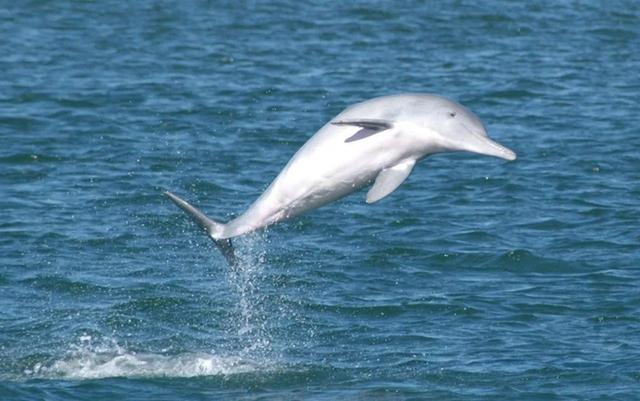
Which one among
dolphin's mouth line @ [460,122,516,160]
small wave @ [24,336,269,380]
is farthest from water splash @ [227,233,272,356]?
dolphin's mouth line @ [460,122,516,160]

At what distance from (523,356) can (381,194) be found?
4.34 metres

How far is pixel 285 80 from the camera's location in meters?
32.8

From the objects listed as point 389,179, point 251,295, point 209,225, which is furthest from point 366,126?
point 251,295

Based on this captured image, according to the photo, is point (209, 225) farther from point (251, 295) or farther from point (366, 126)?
point (251, 295)

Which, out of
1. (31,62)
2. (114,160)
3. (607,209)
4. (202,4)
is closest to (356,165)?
(607,209)

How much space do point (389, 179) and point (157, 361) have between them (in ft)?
14.3

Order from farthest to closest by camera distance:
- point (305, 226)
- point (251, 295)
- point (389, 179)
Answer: point (305, 226) < point (251, 295) < point (389, 179)

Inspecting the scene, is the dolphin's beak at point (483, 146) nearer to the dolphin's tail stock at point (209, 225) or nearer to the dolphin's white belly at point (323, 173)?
the dolphin's white belly at point (323, 173)

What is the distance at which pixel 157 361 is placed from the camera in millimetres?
17609

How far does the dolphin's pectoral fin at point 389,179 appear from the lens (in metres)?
14.2

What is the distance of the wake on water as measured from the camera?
17.2m

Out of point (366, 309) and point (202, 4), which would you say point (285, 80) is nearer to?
point (202, 4)

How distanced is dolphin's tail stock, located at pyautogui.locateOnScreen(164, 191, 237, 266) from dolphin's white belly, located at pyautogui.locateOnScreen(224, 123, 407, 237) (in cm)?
11

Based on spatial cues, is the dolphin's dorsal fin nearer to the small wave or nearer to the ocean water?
the ocean water
